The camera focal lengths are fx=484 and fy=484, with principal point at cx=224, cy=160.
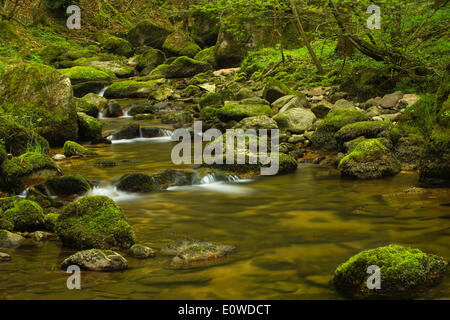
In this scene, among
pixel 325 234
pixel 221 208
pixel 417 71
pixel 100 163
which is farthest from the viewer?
pixel 417 71

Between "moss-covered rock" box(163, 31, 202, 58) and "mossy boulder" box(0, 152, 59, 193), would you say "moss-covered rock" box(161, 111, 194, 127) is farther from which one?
"moss-covered rock" box(163, 31, 202, 58)

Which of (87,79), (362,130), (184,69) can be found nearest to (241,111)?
(362,130)

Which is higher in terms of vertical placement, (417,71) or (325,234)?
(417,71)

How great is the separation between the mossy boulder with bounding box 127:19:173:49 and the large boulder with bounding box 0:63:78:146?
1671 centimetres

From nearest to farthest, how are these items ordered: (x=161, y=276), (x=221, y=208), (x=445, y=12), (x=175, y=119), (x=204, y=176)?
(x=161, y=276) < (x=221, y=208) < (x=204, y=176) < (x=445, y=12) < (x=175, y=119)

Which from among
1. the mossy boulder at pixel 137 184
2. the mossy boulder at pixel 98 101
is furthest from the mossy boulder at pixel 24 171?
the mossy boulder at pixel 98 101

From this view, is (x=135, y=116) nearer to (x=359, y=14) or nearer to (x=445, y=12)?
(x=359, y=14)

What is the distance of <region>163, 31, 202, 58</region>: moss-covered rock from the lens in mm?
25297

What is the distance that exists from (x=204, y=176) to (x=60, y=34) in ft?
79.0

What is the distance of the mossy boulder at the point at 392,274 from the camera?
3.46 meters

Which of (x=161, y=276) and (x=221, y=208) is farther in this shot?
(x=221, y=208)

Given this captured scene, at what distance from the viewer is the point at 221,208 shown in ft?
21.0

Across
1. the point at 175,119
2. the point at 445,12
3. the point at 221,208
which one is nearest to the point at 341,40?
the point at 445,12
